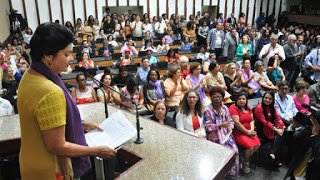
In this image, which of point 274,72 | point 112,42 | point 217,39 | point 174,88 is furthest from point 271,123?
point 112,42

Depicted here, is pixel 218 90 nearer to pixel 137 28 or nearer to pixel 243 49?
pixel 243 49

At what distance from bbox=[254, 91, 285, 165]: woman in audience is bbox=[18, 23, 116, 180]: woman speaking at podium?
2.50m

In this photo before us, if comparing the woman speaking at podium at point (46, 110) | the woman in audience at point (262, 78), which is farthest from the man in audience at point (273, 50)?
the woman speaking at podium at point (46, 110)

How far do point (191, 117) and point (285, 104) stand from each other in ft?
4.42

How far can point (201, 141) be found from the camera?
5.59ft

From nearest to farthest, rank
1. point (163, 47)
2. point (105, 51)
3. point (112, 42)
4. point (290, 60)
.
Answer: point (290, 60) → point (105, 51) → point (163, 47) → point (112, 42)

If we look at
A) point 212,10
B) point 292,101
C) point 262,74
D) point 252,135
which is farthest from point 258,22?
point 252,135

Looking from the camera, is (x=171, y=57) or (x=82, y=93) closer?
(x=82, y=93)

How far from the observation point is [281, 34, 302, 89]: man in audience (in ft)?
18.6

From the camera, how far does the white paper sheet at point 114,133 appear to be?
1.52 metres

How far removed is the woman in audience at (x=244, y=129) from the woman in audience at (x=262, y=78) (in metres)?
1.77

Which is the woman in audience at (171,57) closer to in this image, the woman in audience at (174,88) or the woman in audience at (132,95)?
the woman in audience at (174,88)

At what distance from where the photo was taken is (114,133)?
1571 mm

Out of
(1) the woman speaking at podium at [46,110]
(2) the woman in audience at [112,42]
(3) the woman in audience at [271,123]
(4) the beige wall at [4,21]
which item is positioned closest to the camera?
(1) the woman speaking at podium at [46,110]
